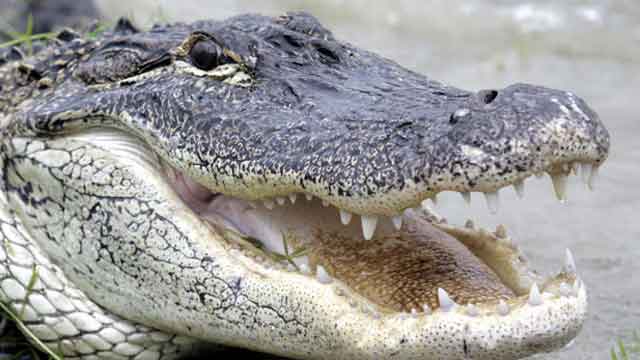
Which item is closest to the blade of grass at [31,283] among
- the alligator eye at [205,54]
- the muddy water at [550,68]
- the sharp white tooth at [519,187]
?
the alligator eye at [205,54]

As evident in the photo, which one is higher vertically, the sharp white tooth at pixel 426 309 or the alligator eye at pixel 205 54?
the alligator eye at pixel 205 54

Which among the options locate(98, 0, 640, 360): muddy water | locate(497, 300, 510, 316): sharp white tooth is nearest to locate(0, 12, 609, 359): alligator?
locate(497, 300, 510, 316): sharp white tooth

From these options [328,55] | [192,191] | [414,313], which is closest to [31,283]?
[192,191]

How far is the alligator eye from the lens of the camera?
333cm

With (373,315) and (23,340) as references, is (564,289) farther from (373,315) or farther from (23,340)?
(23,340)

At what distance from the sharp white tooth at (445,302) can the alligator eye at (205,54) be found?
1.12 meters

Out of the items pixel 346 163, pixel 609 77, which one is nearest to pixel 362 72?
pixel 346 163

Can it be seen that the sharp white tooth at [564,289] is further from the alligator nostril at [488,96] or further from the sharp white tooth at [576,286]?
the alligator nostril at [488,96]

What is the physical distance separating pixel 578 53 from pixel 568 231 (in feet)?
11.2

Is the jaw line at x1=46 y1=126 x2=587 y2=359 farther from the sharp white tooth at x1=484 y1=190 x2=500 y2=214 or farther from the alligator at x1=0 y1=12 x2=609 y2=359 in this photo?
the sharp white tooth at x1=484 y1=190 x2=500 y2=214

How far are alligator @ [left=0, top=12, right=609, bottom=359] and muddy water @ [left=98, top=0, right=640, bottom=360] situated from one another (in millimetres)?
966

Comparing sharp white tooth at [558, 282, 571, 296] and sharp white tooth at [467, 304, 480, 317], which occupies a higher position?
sharp white tooth at [558, 282, 571, 296]

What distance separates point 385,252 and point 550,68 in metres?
4.76

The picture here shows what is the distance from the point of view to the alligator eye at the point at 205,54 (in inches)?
131
